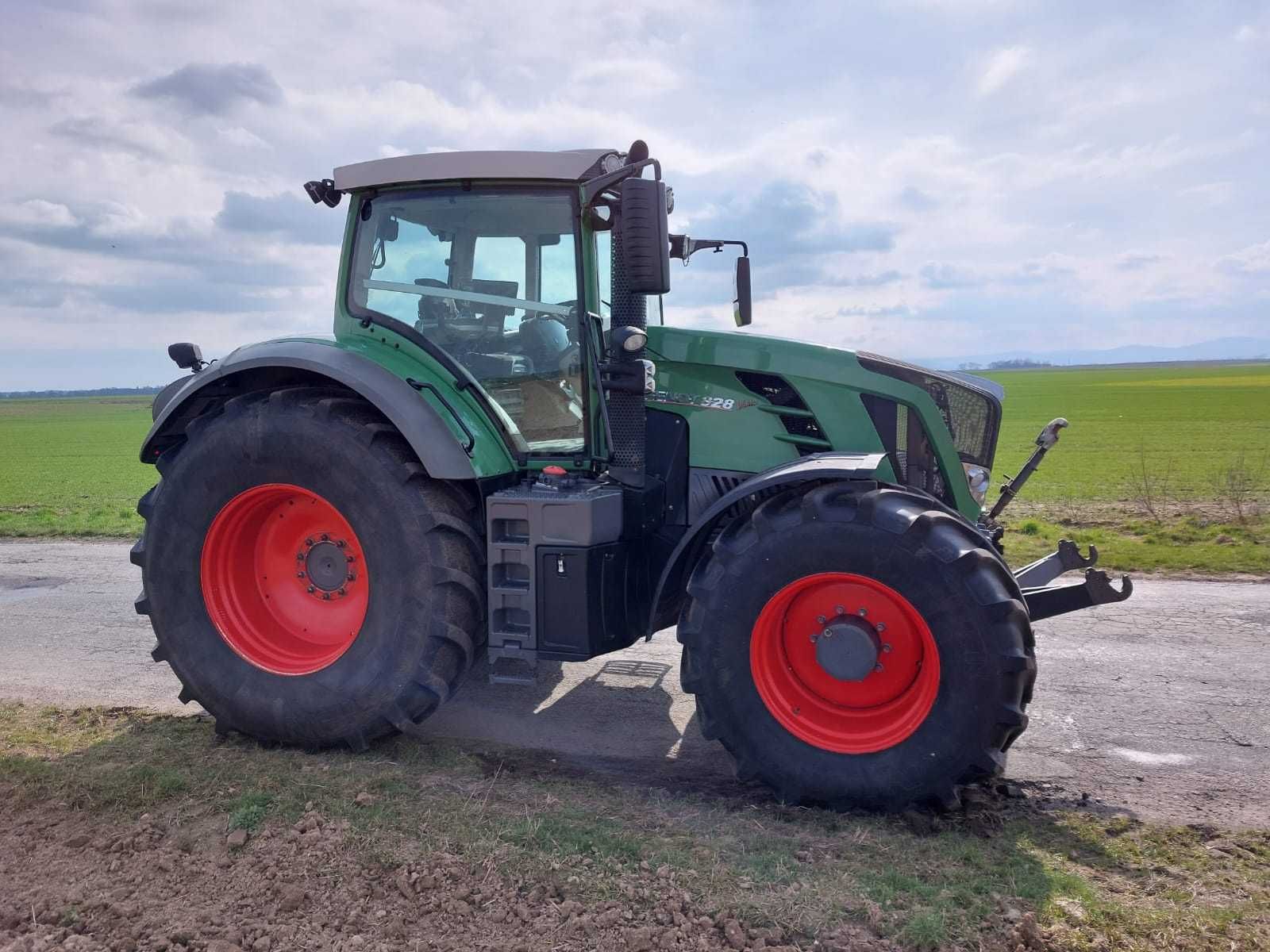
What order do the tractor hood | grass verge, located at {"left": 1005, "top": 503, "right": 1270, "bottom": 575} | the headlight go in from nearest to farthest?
the tractor hood
the headlight
grass verge, located at {"left": 1005, "top": 503, "right": 1270, "bottom": 575}

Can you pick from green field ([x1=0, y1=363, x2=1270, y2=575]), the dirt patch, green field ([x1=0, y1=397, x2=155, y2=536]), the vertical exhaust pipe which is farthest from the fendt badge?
green field ([x1=0, y1=397, x2=155, y2=536])

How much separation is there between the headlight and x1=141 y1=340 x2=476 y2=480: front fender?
246 centimetres

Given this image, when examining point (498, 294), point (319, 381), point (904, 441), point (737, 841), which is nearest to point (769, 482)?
point (904, 441)

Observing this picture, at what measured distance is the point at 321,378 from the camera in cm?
477

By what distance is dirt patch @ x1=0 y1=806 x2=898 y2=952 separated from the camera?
2.95 metres

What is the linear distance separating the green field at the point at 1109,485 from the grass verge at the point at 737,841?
18.6 feet

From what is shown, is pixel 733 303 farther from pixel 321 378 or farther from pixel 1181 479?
pixel 1181 479

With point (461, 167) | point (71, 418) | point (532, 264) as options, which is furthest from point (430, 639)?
point (71, 418)

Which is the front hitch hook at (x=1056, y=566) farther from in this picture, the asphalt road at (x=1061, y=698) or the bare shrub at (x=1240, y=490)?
the bare shrub at (x=1240, y=490)

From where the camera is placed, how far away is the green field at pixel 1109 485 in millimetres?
9680

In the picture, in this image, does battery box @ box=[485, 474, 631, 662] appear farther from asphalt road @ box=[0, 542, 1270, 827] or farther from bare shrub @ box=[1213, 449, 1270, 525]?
bare shrub @ box=[1213, 449, 1270, 525]

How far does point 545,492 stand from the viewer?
446cm

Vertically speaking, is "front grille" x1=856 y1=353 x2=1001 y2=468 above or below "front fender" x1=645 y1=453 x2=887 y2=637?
above

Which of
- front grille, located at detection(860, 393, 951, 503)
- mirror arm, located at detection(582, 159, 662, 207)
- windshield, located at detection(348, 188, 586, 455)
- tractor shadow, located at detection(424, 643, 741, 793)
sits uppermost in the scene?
mirror arm, located at detection(582, 159, 662, 207)
